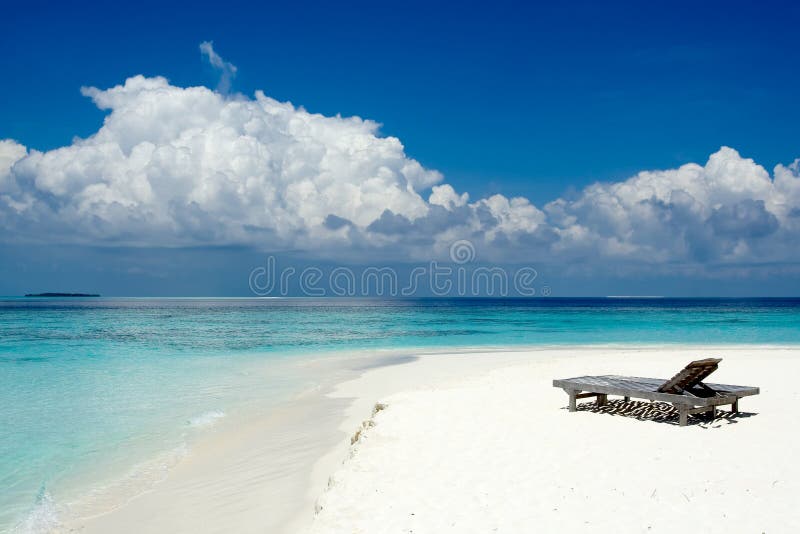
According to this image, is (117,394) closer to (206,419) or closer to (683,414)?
(206,419)

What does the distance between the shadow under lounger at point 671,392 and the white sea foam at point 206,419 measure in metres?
8.79

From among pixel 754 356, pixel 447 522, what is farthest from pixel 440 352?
pixel 447 522

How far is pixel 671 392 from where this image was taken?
1182 centimetres

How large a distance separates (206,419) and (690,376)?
464 inches

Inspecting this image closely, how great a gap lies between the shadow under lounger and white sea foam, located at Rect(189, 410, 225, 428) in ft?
28.8

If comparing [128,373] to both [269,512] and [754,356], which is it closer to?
[269,512]

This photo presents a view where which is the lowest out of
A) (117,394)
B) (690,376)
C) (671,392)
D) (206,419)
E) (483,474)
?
(117,394)

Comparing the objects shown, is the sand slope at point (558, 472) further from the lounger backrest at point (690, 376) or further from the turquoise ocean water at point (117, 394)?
the turquoise ocean water at point (117, 394)

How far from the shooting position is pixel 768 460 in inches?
351

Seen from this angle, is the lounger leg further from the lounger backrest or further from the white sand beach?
the lounger backrest

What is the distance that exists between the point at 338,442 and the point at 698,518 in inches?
296

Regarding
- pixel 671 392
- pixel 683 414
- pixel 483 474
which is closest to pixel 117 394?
pixel 483 474

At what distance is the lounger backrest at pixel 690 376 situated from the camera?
1154 centimetres

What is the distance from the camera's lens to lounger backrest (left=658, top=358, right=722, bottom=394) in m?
11.5
